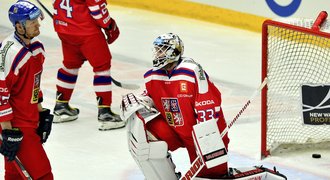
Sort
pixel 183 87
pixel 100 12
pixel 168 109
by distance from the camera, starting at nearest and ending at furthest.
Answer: pixel 183 87, pixel 168 109, pixel 100 12

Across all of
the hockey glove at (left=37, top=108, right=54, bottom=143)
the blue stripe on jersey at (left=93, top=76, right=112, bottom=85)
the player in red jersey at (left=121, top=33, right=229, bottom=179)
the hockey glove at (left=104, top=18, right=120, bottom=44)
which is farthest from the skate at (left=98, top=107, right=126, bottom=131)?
the hockey glove at (left=37, top=108, right=54, bottom=143)

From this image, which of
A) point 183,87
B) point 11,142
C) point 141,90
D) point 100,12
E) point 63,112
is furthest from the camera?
point 141,90

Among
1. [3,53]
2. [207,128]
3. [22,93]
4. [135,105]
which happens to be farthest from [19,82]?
[207,128]

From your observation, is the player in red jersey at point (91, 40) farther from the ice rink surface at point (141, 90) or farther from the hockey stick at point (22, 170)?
the hockey stick at point (22, 170)

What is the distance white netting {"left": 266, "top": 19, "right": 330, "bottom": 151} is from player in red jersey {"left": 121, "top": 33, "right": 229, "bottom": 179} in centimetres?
88

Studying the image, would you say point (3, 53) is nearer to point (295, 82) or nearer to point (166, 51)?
point (166, 51)

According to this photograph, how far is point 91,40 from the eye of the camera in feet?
19.7

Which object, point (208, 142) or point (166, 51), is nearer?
point (208, 142)

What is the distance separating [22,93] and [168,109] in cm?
75

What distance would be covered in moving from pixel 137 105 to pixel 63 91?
1.81 metres

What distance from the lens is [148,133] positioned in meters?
4.62

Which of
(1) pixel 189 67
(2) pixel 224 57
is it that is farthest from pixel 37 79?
(2) pixel 224 57

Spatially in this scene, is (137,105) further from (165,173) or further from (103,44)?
(103,44)

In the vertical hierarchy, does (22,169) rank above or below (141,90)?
above
